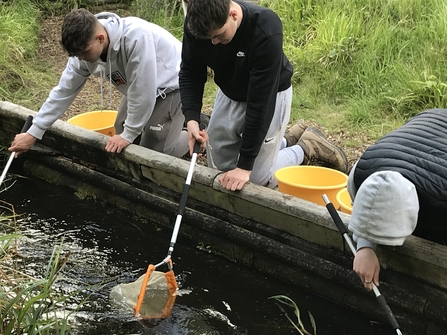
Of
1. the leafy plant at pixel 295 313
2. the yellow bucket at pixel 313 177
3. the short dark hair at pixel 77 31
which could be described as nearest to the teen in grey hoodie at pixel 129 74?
the short dark hair at pixel 77 31

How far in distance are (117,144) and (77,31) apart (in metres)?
1.07

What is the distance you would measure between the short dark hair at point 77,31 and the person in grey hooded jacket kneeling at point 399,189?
7.16 feet

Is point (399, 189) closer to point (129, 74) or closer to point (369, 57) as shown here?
point (129, 74)

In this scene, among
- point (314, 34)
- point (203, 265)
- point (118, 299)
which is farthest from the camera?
point (314, 34)

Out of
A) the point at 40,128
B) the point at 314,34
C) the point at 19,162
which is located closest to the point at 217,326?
the point at 40,128

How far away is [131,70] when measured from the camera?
451 centimetres

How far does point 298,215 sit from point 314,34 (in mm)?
3750

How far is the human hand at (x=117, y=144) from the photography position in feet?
15.7

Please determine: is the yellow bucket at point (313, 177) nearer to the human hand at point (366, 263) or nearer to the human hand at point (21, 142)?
the human hand at point (366, 263)

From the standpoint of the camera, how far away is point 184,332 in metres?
3.61

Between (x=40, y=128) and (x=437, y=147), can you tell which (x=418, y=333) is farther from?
(x=40, y=128)

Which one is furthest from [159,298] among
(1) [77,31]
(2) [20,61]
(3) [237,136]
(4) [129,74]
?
(2) [20,61]

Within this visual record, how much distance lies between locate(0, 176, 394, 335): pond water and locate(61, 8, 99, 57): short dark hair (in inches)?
53.6

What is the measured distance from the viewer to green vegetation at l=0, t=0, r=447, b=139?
5.80 meters
